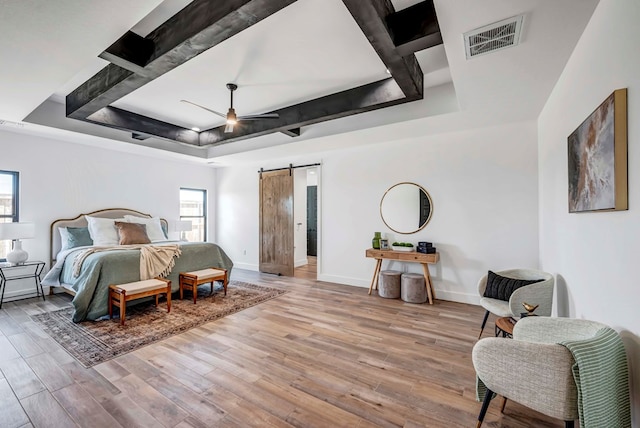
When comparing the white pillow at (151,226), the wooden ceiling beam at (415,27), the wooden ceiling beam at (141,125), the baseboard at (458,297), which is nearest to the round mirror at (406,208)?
the baseboard at (458,297)

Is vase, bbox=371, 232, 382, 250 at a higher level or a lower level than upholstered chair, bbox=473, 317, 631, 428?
higher

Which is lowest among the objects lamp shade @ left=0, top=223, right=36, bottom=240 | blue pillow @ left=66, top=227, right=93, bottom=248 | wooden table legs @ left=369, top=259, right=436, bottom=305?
wooden table legs @ left=369, top=259, right=436, bottom=305

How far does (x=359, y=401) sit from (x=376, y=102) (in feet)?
9.53

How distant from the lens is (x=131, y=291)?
3.39 meters

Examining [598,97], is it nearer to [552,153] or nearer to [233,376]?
[552,153]

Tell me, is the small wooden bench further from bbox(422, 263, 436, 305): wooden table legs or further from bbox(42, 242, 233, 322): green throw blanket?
bbox(422, 263, 436, 305): wooden table legs

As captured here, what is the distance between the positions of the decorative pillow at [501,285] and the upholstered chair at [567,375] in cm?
138

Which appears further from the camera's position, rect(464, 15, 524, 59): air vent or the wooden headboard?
the wooden headboard

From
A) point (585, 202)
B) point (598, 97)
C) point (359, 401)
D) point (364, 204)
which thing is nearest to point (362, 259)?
point (364, 204)

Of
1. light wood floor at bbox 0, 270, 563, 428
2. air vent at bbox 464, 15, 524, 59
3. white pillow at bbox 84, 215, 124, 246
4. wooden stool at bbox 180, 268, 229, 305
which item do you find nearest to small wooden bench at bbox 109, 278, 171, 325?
wooden stool at bbox 180, 268, 229, 305

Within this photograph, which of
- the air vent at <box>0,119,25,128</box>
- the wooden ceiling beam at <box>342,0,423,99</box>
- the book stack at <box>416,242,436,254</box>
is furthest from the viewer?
the book stack at <box>416,242,436,254</box>

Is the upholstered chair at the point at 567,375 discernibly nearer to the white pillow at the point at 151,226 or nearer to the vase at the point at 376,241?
the vase at the point at 376,241

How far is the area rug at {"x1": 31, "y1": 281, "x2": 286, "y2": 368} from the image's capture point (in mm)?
2715

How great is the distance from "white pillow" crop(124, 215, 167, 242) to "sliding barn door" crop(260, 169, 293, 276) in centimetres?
207
